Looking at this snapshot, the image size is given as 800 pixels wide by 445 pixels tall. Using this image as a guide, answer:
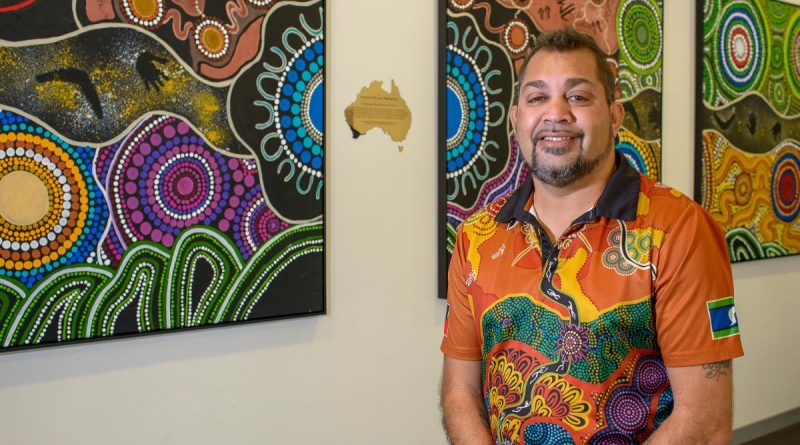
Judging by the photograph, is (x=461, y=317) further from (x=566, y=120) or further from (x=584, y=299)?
(x=566, y=120)

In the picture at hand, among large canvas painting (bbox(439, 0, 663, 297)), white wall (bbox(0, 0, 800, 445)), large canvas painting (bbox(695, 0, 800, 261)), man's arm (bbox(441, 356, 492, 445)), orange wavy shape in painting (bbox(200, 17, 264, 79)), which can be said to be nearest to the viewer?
man's arm (bbox(441, 356, 492, 445))

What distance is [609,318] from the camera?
1.43m

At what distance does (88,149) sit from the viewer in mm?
1804

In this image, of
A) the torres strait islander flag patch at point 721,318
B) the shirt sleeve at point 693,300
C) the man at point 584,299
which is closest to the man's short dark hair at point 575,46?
the man at point 584,299

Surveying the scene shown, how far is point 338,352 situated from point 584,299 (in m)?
1.02

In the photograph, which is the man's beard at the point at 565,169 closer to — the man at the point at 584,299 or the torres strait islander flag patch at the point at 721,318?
the man at the point at 584,299

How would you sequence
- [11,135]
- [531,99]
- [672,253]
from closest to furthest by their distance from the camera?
[672,253] < [531,99] < [11,135]

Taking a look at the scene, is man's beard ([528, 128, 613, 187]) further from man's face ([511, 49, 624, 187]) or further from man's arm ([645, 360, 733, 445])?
man's arm ([645, 360, 733, 445])

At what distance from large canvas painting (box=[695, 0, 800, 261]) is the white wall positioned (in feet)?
5.03

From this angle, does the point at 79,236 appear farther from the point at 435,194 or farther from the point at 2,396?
the point at 435,194

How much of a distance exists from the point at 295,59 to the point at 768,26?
254 centimetres

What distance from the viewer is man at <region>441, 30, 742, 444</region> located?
1.40 meters

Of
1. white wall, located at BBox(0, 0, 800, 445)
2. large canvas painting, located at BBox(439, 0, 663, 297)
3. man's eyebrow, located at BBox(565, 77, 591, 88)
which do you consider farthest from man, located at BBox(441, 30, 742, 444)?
large canvas painting, located at BBox(439, 0, 663, 297)

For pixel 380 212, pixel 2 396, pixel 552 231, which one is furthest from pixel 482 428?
pixel 2 396
